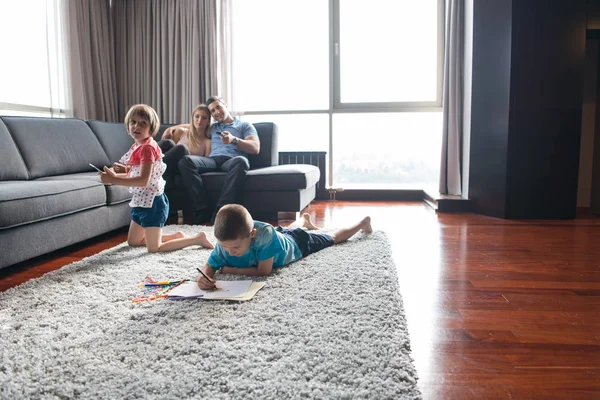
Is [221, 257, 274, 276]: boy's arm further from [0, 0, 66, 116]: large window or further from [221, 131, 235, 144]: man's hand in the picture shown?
[0, 0, 66, 116]: large window

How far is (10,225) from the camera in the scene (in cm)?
208

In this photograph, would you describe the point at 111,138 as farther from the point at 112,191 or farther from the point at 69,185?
the point at 69,185

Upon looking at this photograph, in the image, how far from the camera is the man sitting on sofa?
140 inches

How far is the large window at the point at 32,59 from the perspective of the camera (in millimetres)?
3771

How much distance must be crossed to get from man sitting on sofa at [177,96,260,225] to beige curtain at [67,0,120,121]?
1.49 metres

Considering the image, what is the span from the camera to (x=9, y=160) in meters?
2.83

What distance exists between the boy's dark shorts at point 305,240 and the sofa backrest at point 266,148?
1.76 metres

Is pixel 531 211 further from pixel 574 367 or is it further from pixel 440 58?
pixel 574 367

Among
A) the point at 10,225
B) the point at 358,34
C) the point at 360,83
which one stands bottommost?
the point at 10,225

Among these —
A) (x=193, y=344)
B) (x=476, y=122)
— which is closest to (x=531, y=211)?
(x=476, y=122)

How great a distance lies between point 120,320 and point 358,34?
446 centimetres

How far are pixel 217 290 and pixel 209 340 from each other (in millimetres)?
444

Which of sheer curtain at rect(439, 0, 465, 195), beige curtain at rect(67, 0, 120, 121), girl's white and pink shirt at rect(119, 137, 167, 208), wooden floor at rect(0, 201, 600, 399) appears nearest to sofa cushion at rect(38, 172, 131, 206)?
wooden floor at rect(0, 201, 600, 399)

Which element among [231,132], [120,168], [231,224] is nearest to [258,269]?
[231,224]
